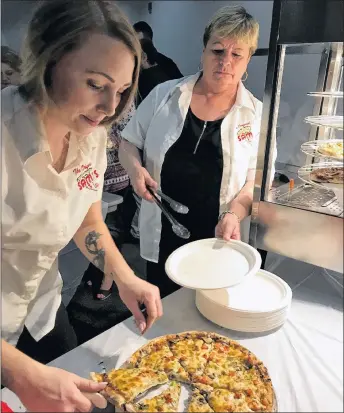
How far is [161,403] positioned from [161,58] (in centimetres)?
74

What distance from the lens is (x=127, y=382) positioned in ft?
2.78

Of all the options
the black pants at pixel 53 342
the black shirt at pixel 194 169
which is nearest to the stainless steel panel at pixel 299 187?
the black shirt at pixel 194 169

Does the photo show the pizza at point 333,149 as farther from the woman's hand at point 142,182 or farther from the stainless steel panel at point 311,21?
the woman's hand at point 142,182

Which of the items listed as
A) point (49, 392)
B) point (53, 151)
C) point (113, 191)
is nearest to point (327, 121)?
point (113, 191)

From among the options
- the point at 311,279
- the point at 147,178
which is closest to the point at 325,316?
the point at 311,279

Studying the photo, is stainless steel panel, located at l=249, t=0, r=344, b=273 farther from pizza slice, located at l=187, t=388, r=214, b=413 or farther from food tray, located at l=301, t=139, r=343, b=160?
pizza slice, located at l=187, t=388, r=214, b=413

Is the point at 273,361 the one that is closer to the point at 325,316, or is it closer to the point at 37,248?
the point at 325,316

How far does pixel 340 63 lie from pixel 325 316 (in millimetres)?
697

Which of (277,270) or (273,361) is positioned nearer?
(273,361)

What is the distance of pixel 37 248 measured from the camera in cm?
85

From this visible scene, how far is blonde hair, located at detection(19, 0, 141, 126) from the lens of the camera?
724 millimetres

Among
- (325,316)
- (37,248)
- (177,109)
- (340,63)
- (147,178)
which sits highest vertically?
(340,63)

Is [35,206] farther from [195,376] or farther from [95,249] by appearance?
[195,376]

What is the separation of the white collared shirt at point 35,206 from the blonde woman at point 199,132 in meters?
0.12
